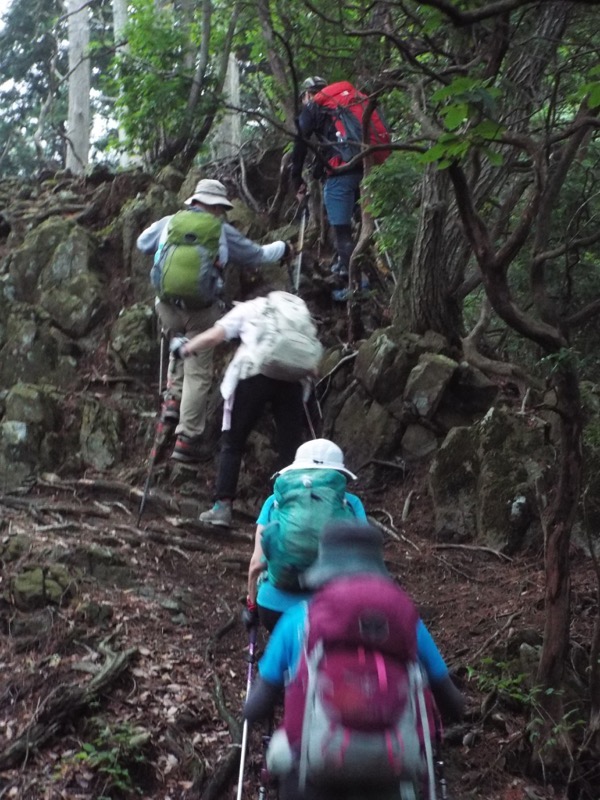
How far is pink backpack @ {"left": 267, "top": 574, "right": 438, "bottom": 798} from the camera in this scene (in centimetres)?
265

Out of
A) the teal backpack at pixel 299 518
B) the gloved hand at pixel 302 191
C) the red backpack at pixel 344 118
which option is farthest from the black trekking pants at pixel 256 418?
the gloved hand at pixel 302 191

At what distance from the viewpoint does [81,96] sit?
1881cm

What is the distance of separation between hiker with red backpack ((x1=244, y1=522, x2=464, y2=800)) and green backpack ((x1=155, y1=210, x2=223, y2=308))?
452 centimetres

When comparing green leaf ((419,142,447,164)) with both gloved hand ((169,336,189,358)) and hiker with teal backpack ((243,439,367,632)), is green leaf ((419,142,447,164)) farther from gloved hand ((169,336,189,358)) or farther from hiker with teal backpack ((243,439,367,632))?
gloved hand ((169,336,189,358))

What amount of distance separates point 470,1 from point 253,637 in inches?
152

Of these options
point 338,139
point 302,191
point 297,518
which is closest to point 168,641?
point 297,518

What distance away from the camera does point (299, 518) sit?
3816mm

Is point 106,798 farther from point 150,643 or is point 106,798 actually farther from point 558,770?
point 558,770

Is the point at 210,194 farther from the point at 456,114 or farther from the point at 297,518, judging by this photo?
the point at 297,518

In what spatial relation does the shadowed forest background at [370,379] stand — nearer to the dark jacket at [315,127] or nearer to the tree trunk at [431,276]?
the tree trunk at [431,276]

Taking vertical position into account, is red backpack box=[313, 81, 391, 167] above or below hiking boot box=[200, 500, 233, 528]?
above

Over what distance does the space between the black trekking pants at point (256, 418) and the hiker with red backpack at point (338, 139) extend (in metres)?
3.12

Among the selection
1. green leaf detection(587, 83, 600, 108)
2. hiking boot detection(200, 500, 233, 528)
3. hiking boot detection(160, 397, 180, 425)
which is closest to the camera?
green leaf detection(587, 83, 600, 108)

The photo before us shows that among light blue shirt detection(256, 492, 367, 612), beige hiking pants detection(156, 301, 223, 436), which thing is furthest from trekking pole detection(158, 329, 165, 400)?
light blue shirt detection(256, 492, 367, 612)
